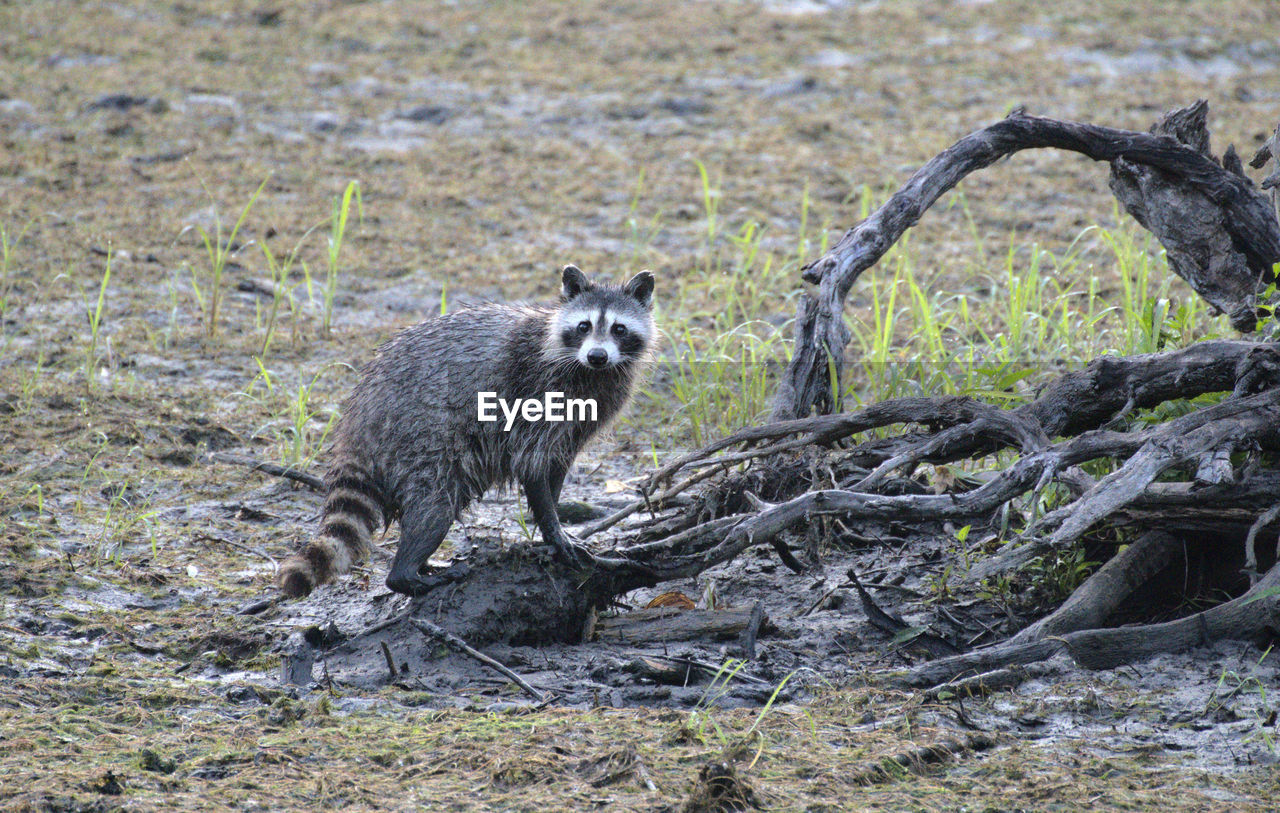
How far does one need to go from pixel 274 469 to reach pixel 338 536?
1124mm

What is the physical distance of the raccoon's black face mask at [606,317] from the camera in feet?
14.8

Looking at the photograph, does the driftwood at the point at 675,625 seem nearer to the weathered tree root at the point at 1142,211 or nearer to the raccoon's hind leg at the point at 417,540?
the raccoon's hind leg at the point at 417,540

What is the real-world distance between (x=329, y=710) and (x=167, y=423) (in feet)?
8.89

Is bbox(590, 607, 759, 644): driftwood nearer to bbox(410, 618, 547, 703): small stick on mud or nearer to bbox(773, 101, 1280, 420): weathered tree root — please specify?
bbox(410, 618, 547, 703): small stick on mud

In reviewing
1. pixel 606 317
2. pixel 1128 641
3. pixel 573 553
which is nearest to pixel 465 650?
pixel 573 553

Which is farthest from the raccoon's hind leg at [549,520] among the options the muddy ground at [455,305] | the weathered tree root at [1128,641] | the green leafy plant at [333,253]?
the green leafy plant at [333,253]

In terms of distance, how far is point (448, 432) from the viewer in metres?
4.21

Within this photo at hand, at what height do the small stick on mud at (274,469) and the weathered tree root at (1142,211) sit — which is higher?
the weathered tree root at (1142,211)

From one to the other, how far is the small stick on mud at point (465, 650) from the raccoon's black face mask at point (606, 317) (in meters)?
1.10

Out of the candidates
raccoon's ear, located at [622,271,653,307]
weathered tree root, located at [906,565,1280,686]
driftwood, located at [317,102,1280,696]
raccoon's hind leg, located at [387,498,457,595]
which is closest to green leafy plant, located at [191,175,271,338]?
raccoon's ear, located at [622,271,653,307]

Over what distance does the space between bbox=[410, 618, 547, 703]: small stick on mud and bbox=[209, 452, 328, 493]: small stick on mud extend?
132 centimetres

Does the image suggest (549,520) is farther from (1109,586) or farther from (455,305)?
(455,305)

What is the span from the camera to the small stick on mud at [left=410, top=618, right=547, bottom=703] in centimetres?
347

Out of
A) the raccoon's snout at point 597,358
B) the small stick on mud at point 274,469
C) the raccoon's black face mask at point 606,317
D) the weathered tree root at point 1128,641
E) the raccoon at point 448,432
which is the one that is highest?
the raccoon's black face mask at point 606,317
